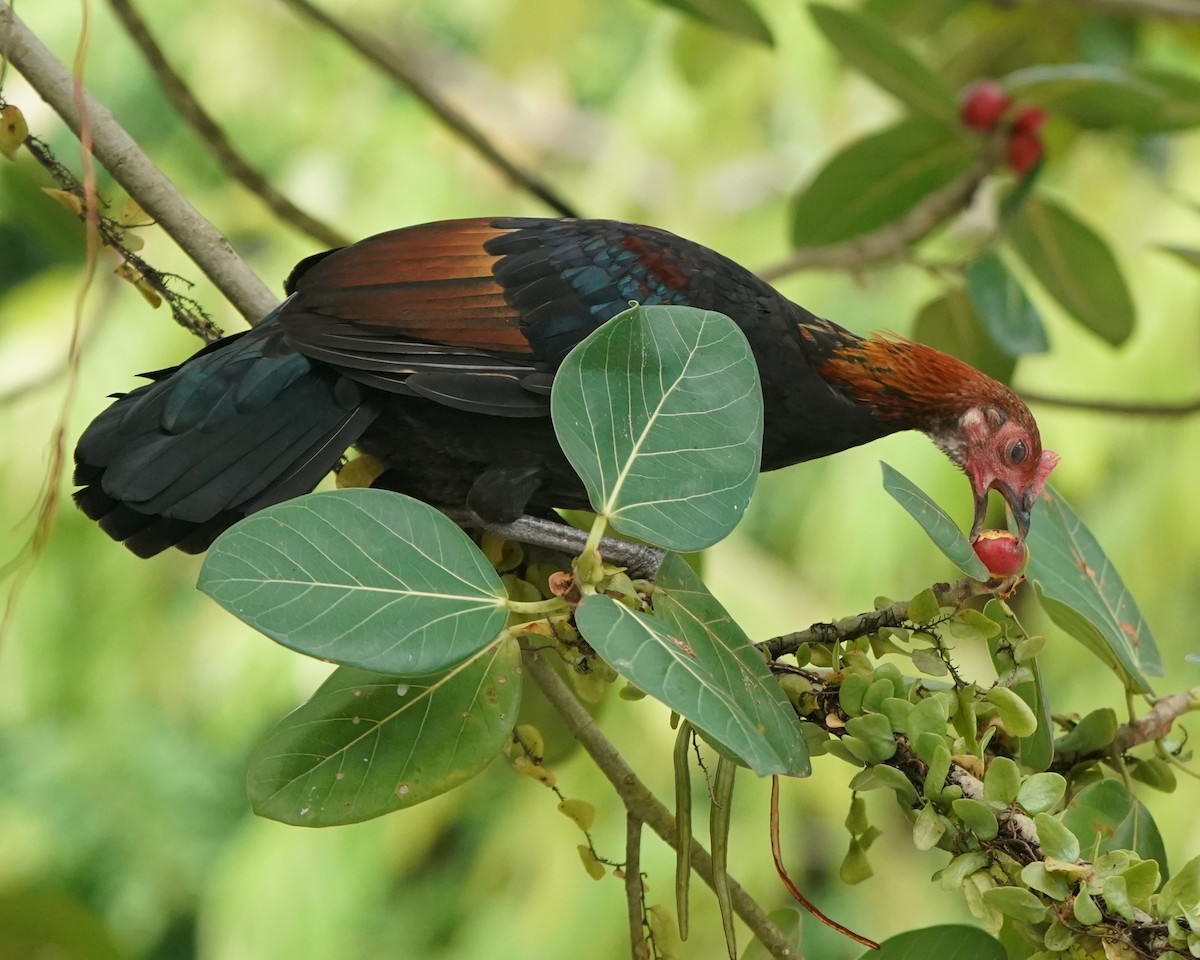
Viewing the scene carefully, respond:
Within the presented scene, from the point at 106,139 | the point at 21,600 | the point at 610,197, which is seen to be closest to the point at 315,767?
the point at 106,139

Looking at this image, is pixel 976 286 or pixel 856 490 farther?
pixel 856 490

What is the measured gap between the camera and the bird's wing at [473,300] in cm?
168

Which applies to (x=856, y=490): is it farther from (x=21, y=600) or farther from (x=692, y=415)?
(x=692, y=415)

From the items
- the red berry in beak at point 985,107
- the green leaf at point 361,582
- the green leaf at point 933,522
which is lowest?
the green leaf at point 933,522

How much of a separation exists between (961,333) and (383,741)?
172 centimetres

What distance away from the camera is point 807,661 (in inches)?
46.2

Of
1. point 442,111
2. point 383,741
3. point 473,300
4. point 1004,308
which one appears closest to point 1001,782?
point 383,741

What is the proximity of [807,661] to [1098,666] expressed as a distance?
4.01 m

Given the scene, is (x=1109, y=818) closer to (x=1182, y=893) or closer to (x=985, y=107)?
(x=1182, y=893)

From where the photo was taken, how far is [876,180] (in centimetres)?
252

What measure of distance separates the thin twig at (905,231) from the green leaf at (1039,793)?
1.50 metres

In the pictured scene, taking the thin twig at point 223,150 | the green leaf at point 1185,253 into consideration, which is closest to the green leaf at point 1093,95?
the green leaf at point 1185,253

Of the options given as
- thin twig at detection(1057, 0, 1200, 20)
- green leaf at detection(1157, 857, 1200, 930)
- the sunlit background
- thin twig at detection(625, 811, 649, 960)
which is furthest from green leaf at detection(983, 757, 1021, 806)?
the sunlit background

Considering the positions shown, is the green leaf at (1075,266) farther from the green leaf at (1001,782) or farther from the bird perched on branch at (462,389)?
the green leaf at (1001,782)
